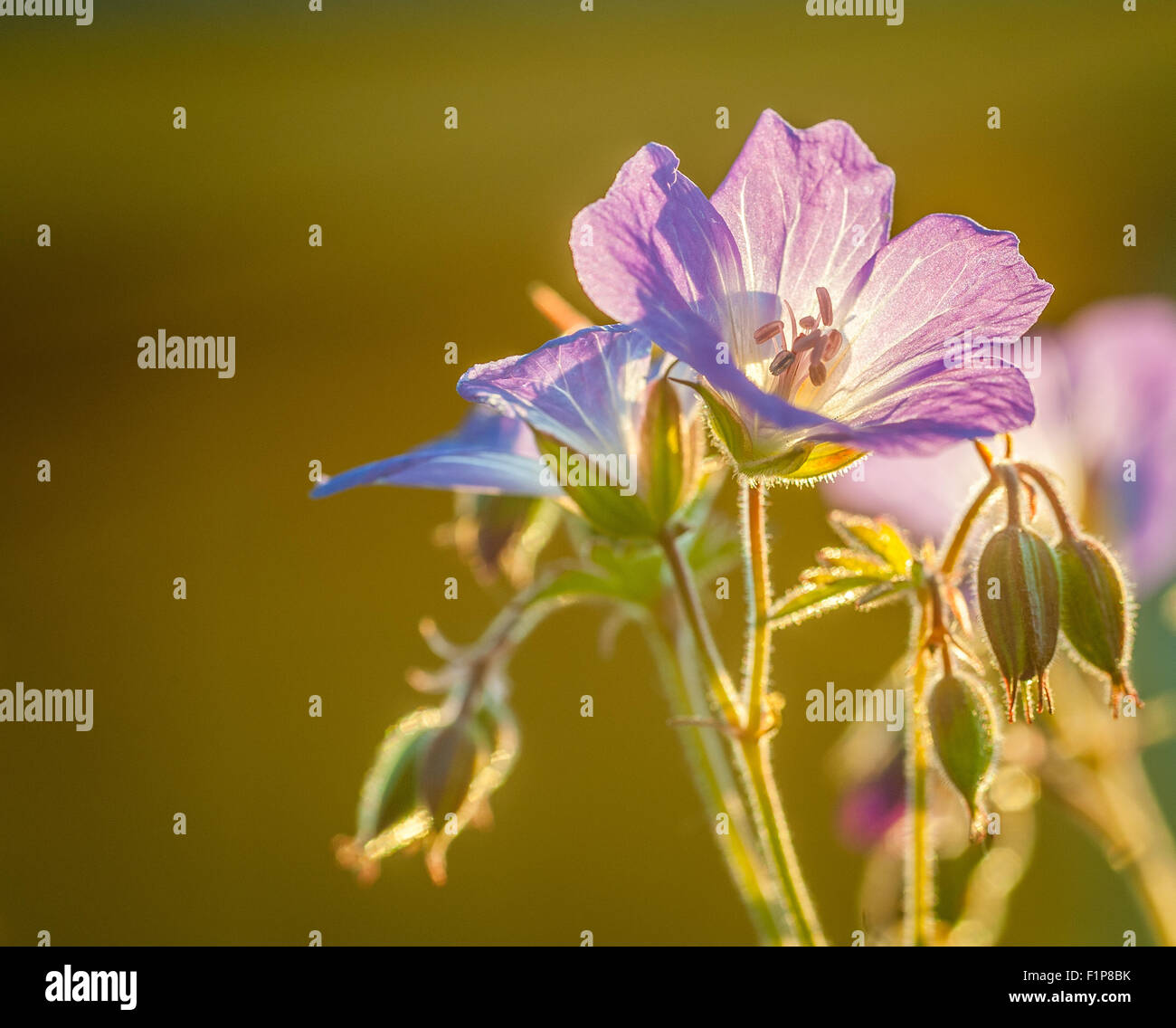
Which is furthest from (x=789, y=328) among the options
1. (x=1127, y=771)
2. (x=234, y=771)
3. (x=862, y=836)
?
(x=234, y=771)

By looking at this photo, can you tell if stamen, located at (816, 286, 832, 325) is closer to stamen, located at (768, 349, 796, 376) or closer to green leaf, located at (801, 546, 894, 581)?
stamen, located at (768, 349, 796, 376)

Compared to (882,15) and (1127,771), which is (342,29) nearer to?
(882,15)

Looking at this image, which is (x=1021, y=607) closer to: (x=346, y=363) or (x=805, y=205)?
(x=805, y=205)

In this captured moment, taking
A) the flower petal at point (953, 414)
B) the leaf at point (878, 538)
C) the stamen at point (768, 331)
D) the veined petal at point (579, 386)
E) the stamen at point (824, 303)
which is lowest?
the leaf at point (878, 538)

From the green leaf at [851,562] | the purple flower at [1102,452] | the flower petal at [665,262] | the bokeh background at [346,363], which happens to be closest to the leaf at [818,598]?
the green leaf at [851,562]

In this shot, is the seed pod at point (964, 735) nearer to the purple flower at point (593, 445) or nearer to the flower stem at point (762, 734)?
the flower stem at point (762, 734)

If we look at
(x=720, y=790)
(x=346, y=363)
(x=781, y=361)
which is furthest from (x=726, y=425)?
(x=346, y=363)
